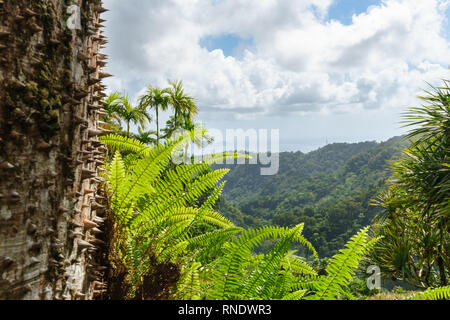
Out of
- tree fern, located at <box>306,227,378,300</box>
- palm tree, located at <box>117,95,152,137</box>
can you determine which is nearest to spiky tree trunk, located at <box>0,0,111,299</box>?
tree fern, located at <box>306,227,378,300</box>

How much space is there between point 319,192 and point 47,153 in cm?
9784

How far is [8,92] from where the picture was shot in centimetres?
78

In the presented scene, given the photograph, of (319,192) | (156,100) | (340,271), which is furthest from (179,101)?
(319,192)

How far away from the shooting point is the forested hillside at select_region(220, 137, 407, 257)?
6425 centimetres

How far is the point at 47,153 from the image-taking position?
86 centimetres

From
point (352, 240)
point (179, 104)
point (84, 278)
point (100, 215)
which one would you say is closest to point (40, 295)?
point (84, 278)

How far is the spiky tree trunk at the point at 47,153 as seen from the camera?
2.51 ft

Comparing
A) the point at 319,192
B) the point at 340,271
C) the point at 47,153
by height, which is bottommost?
the point at 319,192

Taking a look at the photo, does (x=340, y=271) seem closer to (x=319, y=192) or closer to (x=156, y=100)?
(x=156, y=100)

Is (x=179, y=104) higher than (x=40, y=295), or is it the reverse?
(x=179, y=104)

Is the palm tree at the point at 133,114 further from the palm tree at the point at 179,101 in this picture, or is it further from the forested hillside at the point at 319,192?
the forested hillside at the point at 319,192

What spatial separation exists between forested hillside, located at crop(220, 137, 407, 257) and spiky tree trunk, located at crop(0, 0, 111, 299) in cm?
1765
